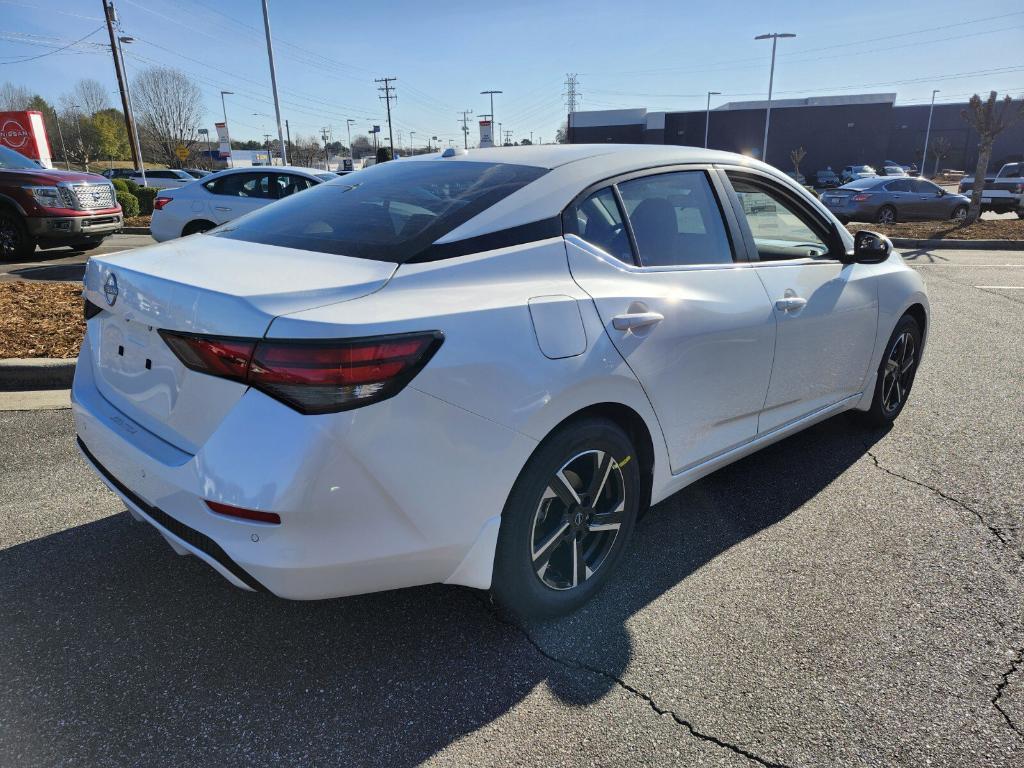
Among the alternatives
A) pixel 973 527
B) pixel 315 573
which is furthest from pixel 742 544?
pixel 315 573

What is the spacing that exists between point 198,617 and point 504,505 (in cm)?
127

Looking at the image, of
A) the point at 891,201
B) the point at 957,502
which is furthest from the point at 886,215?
the point at 957,502

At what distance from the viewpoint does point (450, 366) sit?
1.98 m

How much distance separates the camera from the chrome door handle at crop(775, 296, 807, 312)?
3.16 m

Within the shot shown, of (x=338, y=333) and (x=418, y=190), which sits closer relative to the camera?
(x=338, y=333)

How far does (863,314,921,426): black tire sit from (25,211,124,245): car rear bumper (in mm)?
11885

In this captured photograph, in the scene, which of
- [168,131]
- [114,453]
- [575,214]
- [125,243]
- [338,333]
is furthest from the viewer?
[168,131]

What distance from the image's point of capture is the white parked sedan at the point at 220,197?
34.6 ft

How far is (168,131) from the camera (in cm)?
6194

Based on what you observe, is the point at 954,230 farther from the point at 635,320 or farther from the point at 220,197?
the point at 635,320

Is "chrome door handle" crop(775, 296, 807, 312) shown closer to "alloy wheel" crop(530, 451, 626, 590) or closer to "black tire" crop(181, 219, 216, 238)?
"alloy wheel" crop(530, 451, 626, 590)

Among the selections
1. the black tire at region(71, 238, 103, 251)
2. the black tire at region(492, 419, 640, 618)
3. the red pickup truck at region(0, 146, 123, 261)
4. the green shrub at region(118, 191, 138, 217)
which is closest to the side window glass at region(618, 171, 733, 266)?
the black tire at region(492, 419, 640, 618)

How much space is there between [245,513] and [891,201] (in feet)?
70.3

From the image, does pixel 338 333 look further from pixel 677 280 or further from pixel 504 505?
pixel 677 280
